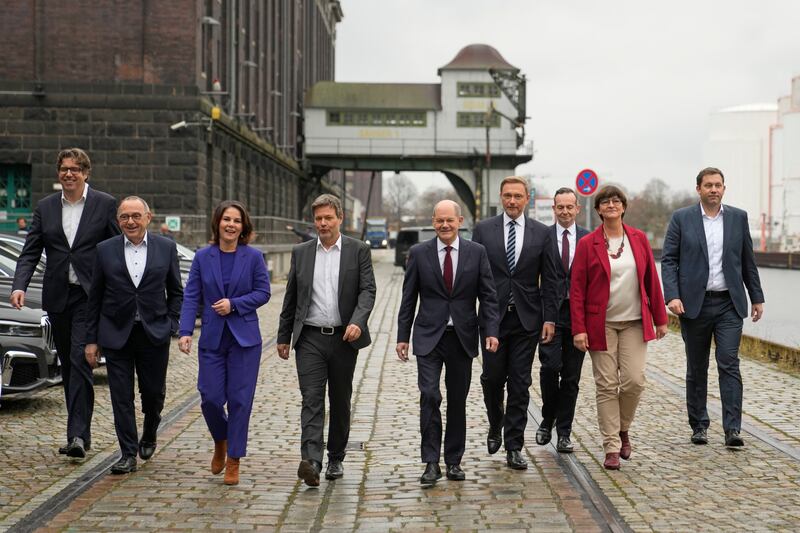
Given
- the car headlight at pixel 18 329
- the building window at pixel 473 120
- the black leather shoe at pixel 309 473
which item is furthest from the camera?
A: the building window at pixel 473 120

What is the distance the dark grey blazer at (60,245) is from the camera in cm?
828

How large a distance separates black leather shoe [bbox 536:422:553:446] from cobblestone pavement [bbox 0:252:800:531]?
0.08 m

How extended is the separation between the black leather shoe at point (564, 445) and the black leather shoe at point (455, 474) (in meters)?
1.17

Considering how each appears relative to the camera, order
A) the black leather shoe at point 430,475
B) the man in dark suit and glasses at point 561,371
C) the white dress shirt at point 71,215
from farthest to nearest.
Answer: the man in dark suit and glasses at point 561,371 < the white dress shirt at point 71,215 < the black leather shoe at point 430,475

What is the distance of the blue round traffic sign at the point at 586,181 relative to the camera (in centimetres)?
2269

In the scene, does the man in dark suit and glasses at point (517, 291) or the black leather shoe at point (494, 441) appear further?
the black leather shoe at point (494, 441)

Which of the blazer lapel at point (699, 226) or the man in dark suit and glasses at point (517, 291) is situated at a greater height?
the blazer lapel at point (699, 226)

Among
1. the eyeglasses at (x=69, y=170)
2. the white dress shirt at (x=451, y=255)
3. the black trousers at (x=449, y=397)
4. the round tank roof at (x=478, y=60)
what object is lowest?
the black trousers at (x=449, y=397)

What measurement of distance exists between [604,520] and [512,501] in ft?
2.23

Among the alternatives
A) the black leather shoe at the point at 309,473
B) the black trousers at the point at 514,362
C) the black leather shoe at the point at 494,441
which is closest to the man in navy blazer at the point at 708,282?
the black trousers at the point at 514,362

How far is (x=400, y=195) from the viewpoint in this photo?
183m

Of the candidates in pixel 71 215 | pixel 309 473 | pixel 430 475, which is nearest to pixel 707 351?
pixel 430 475

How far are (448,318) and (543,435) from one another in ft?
5.07

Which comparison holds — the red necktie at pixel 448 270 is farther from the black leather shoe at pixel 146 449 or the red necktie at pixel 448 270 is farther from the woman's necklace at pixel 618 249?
the black leather shoe at pixel 146 449
